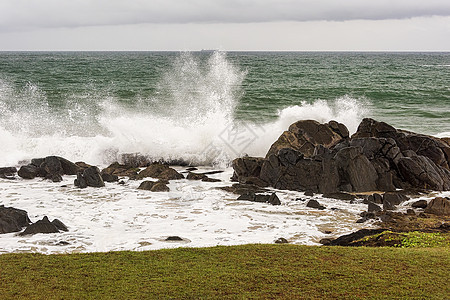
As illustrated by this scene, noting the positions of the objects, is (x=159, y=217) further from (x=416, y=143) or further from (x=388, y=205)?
(x=416, y=143)

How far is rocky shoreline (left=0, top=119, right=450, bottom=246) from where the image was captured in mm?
12899

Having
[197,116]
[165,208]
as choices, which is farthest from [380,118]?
[165,208]

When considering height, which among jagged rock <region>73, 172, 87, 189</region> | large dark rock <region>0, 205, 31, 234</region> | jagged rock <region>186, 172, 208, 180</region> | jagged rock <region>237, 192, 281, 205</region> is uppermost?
large dark rock <region>0, 205, 31, 234</region>

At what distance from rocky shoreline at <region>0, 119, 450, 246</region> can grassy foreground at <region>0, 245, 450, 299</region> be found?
12.3 ft

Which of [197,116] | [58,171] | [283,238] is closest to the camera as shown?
[283,238]

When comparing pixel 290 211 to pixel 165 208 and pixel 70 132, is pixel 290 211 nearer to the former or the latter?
pixel 165 208

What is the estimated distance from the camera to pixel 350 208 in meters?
13.0

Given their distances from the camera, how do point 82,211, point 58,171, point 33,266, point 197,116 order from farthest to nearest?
point 197,116 → point 58,171 → point 82,211 → point 33,266

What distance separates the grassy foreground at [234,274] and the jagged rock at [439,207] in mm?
4251

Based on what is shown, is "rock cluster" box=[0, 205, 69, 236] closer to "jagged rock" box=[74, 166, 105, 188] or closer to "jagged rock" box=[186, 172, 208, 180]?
"jagged rock" box=[74, 166, 105, 188]

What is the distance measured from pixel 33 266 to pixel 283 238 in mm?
4763

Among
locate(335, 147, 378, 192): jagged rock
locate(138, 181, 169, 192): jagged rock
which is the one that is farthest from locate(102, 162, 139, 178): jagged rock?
locate(335, 147, 378, 192): jagged rock

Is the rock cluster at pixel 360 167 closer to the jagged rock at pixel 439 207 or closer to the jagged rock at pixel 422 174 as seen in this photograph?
the jagged rock at pixel 422 174

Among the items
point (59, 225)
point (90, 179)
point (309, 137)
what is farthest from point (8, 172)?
point (309, 137)
